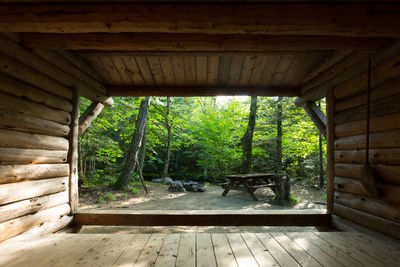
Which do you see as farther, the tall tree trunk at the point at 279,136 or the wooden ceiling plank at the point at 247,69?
the tall tree trunk at the point at 279,136

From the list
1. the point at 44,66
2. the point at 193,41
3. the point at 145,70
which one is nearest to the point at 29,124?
the point at 44,66

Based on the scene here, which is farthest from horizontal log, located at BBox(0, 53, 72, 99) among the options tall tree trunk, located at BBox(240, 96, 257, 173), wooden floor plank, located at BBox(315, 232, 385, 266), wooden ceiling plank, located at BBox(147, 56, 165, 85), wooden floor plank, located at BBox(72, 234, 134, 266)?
tall tree trunk, located at BBox(240, 96, 257, 173)

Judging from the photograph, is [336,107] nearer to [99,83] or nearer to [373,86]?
[373,86]

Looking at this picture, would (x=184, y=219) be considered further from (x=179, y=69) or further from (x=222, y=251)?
(x=179, y=69)

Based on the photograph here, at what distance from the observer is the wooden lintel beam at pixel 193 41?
107 inches

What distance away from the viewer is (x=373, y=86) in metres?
2.89

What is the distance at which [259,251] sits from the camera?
2.32m

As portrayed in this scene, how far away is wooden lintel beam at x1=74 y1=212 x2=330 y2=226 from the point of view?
347 cm

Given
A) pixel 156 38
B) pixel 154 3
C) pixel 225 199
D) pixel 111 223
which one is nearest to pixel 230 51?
pixel 156 38

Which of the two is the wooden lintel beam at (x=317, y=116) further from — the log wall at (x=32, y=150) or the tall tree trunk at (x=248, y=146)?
the tall tree trunk at (x=248, y=146)

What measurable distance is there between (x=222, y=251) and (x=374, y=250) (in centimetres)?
169

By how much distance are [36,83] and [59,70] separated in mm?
506

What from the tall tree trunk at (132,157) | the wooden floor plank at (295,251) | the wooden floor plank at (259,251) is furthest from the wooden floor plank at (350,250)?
the tall tree trunk at (132,157)

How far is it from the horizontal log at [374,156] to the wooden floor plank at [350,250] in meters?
1.12
